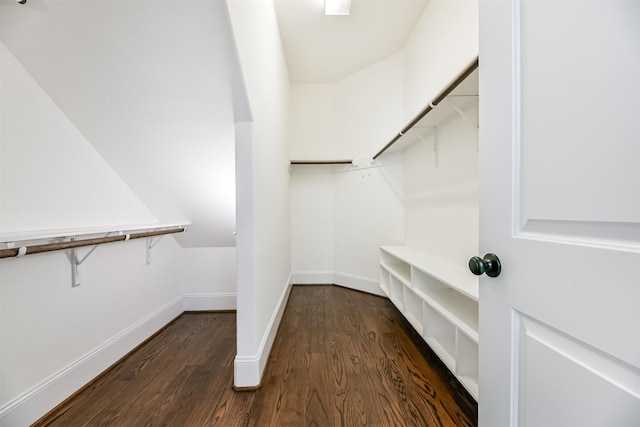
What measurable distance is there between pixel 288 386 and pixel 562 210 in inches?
60.3

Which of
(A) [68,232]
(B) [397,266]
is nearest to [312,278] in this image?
(B) [397,266]

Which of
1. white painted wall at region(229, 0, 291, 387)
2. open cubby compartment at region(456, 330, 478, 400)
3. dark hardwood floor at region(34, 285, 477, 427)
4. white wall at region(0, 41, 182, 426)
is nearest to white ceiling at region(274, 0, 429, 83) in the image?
white painted wall at region(229, 0, 291, 387)

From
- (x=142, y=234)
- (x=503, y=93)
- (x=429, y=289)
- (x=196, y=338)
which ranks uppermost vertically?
(x=503, y=93)

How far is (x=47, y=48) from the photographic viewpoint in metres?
1.14

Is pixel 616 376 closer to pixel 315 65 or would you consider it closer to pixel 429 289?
pixel 429 289

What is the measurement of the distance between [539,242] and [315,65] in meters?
3.20

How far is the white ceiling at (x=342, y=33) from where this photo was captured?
88.6 inches

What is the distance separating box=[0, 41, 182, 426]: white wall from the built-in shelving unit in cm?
206

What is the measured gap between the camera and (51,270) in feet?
4.31

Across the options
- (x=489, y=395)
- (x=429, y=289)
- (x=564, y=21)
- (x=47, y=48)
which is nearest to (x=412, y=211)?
(x=429, y=289)

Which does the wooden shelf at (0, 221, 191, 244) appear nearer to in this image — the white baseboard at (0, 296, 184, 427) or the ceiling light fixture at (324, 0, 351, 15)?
the white baseboard at (0, 296, 184, 427)

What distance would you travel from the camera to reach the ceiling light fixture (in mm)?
2133

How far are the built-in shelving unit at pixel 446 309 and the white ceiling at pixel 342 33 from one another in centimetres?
223

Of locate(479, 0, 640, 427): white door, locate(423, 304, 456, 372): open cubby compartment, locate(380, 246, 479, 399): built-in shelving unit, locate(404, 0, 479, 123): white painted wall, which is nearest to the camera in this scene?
locate(479, 0, 640, 427): white door
